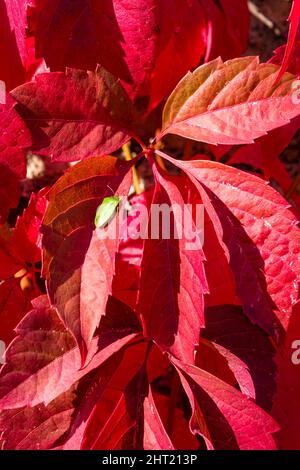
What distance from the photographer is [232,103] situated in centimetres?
60

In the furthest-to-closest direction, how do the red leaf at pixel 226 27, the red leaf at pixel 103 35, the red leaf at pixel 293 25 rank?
the red leaf at pixel 226 27 < the red leaf at pixel 103 35 < the red leaf at pixel 293 25

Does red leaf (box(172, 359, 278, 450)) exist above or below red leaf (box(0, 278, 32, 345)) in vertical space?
below

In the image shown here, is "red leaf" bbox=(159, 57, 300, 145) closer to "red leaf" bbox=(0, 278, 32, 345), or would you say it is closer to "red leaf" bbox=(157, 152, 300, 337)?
"red leaf" bbox=(157, 152, 300, 337)

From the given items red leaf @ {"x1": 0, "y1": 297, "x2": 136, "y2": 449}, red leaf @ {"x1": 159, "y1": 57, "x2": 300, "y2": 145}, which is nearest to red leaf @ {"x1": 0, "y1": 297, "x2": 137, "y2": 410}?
red leaf @ {"x1": 0, "y1": 297, "x2": 136, "y2": 449}

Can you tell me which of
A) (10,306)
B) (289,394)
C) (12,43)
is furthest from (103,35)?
(289,394)

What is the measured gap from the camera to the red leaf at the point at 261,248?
571 millimetres

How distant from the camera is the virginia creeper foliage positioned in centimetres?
57

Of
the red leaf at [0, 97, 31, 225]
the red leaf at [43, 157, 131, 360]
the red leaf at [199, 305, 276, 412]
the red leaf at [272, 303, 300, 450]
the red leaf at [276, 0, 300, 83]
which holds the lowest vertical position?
the red leaf at [272, 303, 300, 450]

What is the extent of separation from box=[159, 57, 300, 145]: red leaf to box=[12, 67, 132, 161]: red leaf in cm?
6

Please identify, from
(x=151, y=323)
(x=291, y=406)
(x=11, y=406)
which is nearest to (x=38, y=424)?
(x=11, y=406)

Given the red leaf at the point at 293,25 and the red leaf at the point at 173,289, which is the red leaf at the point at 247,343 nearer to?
the red leaf at the point at 173,289

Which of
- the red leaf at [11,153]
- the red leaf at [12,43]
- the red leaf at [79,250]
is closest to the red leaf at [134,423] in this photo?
the red leaf at [79,250]

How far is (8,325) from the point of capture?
0.73 m

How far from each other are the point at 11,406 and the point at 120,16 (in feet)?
1.34
